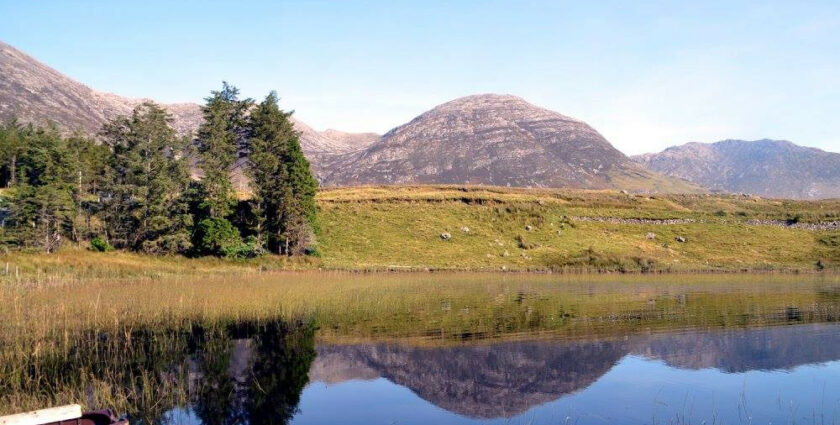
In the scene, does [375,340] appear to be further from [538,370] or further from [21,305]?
[21,305]

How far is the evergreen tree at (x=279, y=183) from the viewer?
69.1 meters

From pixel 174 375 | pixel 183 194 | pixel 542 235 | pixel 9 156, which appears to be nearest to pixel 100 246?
pixel 183 194

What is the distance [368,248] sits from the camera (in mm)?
73625

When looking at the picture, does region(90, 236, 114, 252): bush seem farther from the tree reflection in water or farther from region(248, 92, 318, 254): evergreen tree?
the tree reflection in water

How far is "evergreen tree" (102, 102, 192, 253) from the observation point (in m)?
64.6

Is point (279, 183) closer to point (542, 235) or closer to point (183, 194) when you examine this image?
point (183, 194)

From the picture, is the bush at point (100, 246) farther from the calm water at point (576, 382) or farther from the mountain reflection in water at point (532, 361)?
the mountain reflection in water at point (532, 361)

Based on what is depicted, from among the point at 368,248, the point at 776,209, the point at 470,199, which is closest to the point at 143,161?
the point at 368,248

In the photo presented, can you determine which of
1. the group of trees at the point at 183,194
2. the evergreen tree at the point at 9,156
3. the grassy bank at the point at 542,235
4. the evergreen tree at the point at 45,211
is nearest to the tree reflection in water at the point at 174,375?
the grassy bank at the point at 542,235

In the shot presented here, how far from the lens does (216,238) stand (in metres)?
63.8

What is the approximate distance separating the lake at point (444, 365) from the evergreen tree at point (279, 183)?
33708 millimetres

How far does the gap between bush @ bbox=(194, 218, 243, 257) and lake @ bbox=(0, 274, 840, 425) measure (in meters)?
29.1

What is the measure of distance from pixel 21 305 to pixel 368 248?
5018cm

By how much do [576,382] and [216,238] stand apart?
5197cm
